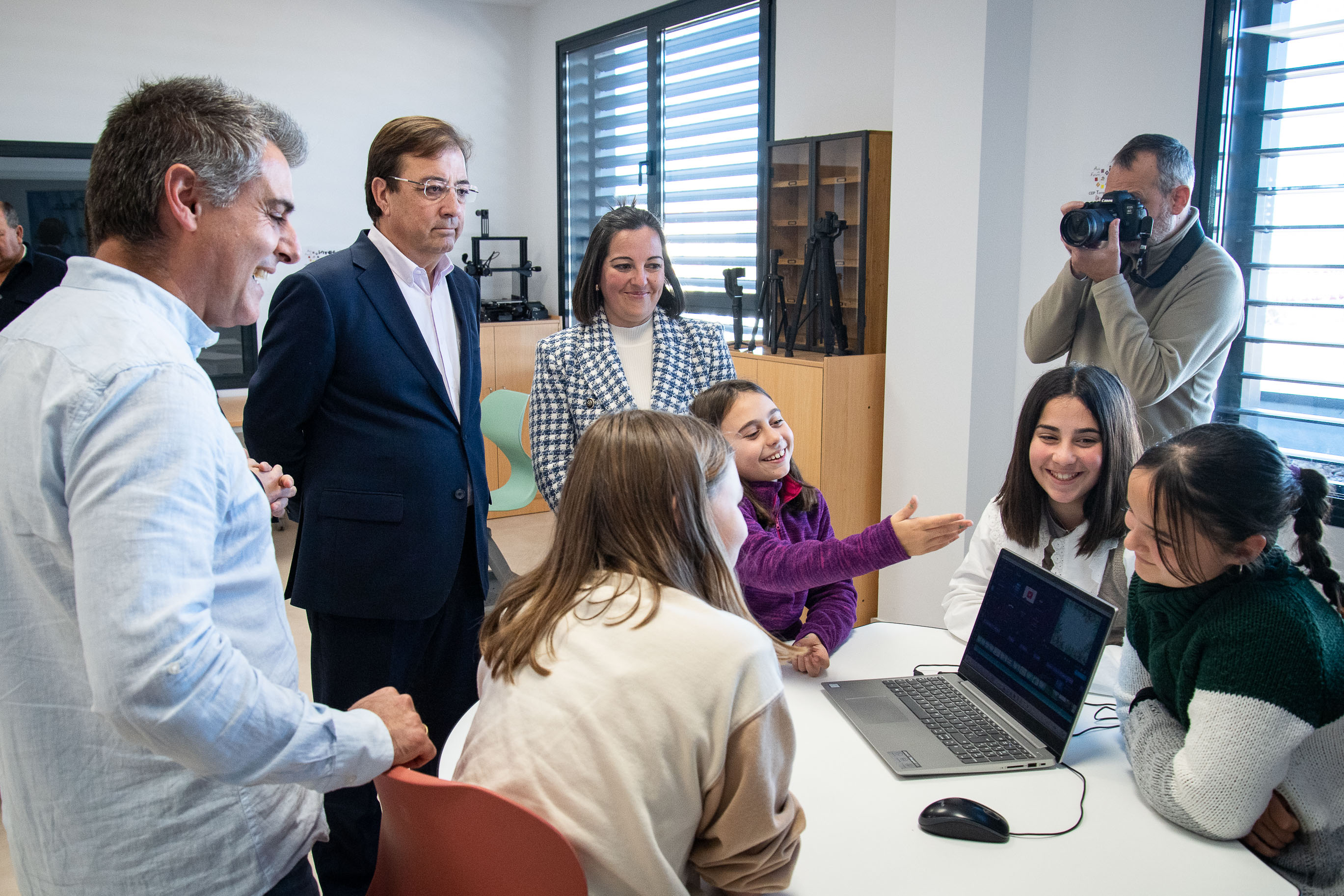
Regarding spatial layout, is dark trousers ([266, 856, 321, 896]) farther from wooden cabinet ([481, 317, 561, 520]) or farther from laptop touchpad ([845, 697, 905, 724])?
wooden cabinet ([481, 317, 561, 520])

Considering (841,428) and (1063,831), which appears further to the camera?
(841,428)

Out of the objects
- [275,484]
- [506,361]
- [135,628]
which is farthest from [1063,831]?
[506,361]

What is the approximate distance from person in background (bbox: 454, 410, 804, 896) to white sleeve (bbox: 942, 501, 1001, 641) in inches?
32.4

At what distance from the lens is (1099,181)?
279cm

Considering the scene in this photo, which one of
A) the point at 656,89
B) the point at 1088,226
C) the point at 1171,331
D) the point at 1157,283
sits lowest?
the point at 1171,331

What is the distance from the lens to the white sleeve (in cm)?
179

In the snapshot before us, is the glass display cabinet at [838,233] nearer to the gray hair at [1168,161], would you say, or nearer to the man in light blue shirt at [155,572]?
the gray hair at [1168,161]

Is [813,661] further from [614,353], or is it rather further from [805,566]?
[614,353]

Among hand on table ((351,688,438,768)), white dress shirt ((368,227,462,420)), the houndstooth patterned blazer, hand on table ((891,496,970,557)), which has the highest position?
white dress shirt ((368,227,462,420))

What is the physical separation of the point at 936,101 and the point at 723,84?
5.51ft

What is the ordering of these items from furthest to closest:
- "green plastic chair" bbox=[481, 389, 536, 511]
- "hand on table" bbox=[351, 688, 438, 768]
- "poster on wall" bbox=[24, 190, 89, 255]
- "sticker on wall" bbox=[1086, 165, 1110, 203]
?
1. "poster on wall" bbox=[24, 190, 89, 255]
2. "green plastic chair" bbox=[481, 389, 536, 511]
3. "sticker on wall" bbox=[1086, 165, 1110, 203]
4. "hand on table" bbox=[351, 688, 438, 768]

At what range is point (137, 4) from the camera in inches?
188

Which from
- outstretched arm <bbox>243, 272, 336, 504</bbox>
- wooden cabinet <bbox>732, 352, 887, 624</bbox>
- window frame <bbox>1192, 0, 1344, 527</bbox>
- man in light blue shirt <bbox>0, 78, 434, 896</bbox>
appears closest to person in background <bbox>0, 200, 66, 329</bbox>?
outstretched arm <bbox>243, 272, 336, 504</bbox>

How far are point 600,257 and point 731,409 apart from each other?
573mm
